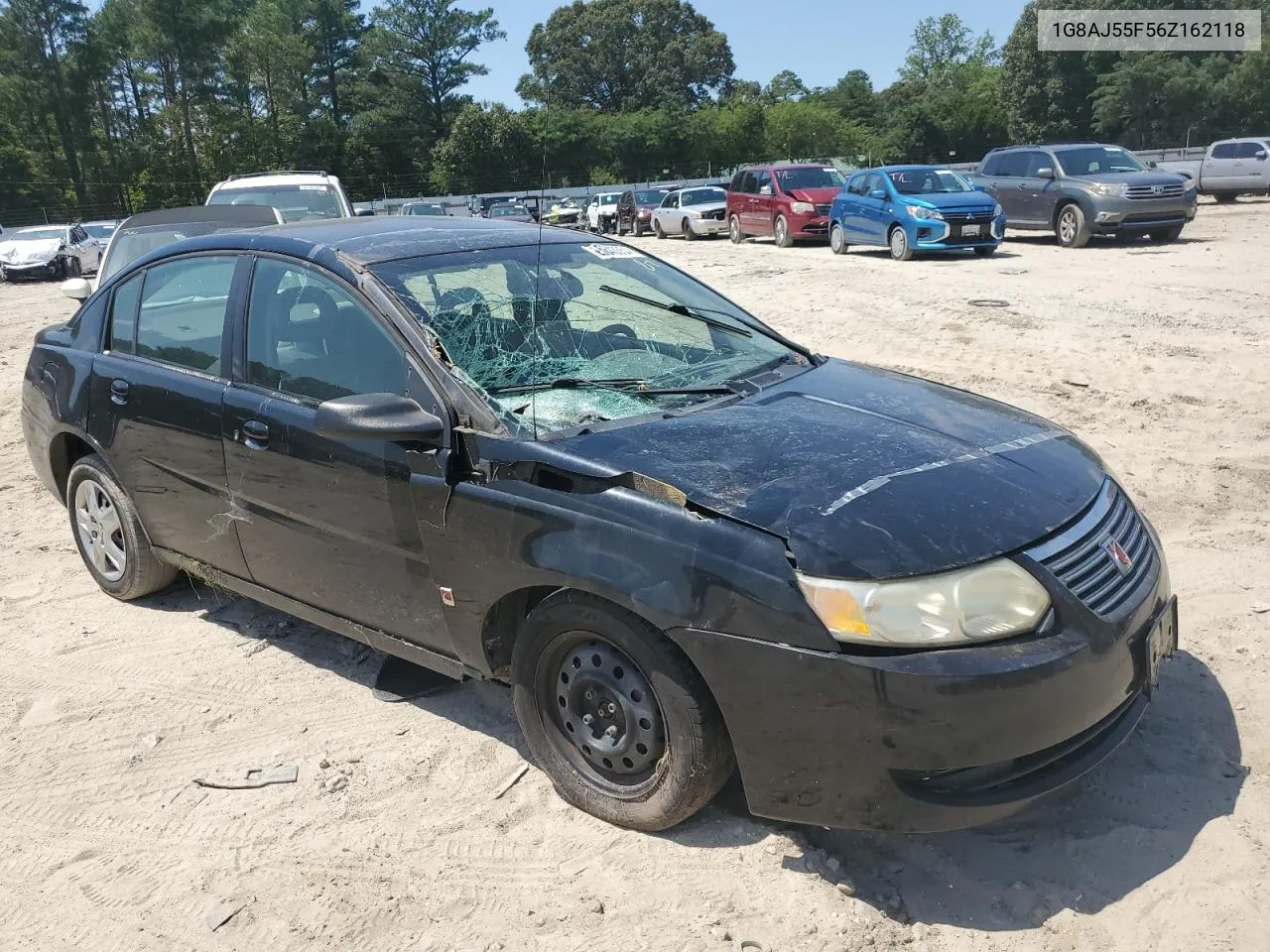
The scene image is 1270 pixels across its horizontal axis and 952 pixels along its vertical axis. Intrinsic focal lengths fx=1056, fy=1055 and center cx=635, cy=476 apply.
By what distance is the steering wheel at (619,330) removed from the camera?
381cm

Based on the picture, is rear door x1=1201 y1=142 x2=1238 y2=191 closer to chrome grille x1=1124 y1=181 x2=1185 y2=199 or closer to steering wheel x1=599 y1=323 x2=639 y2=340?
chrome grille x1=1124 y1=181 x2=1185 y2=199

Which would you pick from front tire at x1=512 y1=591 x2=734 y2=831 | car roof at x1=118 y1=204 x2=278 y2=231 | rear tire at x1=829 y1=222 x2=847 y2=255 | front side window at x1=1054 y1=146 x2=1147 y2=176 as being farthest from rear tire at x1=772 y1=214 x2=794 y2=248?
front tire at x1=512 y1=591 x2=734 y2=831

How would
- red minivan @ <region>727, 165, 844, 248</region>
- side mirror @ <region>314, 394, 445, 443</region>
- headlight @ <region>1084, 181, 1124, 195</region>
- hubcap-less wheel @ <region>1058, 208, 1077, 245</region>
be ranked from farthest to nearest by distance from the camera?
red minivan @ <region>727, 165, 844, 248</region> → hubcap-less wheel @ <region>1058, 208, 1077, 245</region> → headlight @ <region>1084, 181, 1124, 195</region> → side mirror @ <region>314, 394, 445, 443</region>

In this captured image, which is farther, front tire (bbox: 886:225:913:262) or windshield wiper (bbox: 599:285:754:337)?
front tire (bbox: 886:225:913:262)

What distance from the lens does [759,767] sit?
106 inches

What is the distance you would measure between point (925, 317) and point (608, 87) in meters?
74.7

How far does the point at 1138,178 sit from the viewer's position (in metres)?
16.4

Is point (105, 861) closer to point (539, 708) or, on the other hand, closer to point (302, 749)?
point (302, 749)

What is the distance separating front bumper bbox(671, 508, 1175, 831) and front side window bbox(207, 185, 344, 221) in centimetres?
1076

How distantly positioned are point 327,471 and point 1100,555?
2.40 meters

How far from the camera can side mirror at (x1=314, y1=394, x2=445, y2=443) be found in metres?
3.13

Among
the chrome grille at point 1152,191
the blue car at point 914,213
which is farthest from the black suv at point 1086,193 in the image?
the blue car at point 914,213

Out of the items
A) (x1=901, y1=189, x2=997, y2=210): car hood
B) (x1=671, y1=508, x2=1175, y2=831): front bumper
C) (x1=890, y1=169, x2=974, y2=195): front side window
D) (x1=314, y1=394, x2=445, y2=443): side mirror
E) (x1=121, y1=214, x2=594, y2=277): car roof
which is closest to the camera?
(x1=671, y1=508, x2=1175, y2=831): front bumper

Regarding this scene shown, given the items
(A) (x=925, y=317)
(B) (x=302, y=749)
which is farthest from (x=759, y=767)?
(A) (x=925, y=317)
